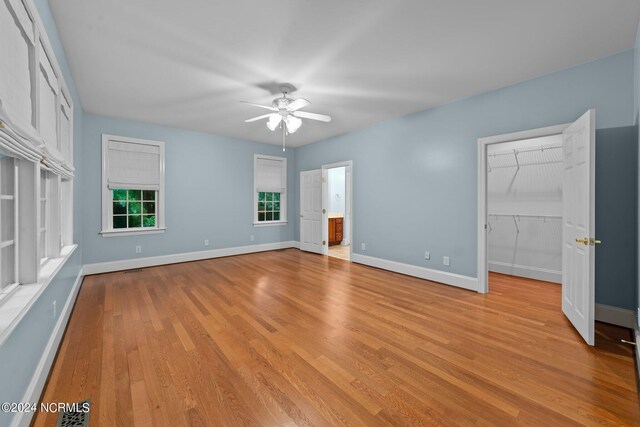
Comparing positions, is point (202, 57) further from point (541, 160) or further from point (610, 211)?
point (541, 160)

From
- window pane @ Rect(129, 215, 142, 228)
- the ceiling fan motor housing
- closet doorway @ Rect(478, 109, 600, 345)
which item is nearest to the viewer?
closet doorway @ Rect(478, 109, 600, 345)

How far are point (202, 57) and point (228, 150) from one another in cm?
341

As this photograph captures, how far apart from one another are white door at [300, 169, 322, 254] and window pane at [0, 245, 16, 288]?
17.0ft

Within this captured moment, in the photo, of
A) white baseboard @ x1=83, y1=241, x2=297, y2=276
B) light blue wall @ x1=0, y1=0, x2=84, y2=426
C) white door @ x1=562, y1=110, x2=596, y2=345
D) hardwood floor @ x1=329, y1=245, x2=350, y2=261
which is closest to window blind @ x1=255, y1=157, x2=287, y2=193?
white baseboard @ x1=83, y1=241, x2=297, y2=276

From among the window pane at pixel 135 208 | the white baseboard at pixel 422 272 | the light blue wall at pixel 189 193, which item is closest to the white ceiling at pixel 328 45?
the light blue wall at pixel 189 193

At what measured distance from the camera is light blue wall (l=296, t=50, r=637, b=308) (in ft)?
9.02

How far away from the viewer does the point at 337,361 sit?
6.93ft

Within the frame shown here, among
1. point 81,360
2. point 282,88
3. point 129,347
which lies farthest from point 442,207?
point 81,360

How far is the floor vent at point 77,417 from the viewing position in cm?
150

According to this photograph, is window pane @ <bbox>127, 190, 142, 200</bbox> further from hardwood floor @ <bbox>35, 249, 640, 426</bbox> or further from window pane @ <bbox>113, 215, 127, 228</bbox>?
hardwood floor @ <bbox>35, 249, 640, 426</bbox>

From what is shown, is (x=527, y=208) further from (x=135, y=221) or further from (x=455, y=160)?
(x=135, y=221)

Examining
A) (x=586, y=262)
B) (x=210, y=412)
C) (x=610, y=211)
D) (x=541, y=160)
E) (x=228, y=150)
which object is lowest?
(x=210, y=412)

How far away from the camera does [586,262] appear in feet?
7.80

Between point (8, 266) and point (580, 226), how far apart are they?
4.35 metres
